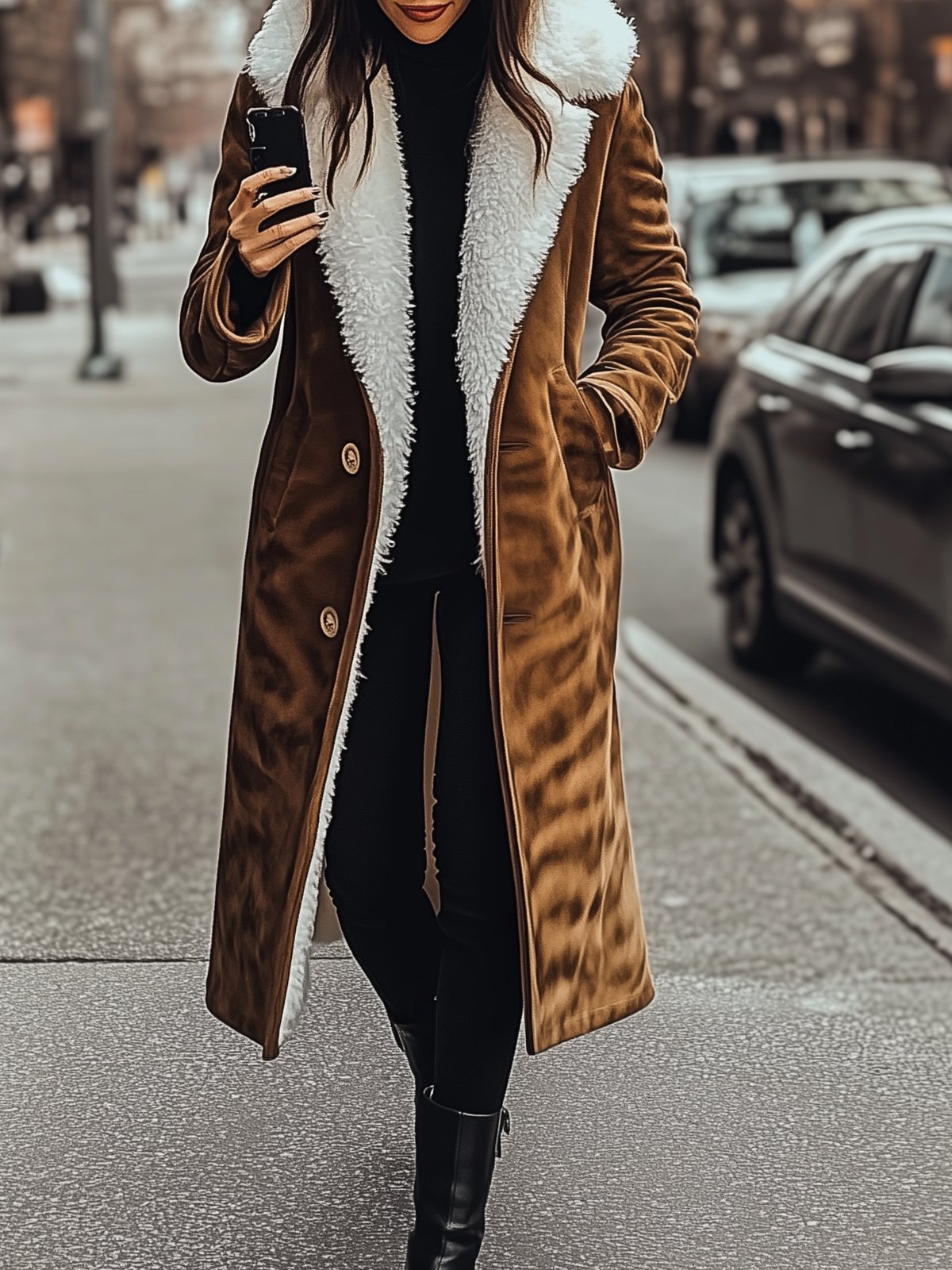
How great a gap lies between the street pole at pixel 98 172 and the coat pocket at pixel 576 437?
53.9ft

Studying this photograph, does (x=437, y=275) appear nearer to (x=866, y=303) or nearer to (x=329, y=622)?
(x=329, y=622)

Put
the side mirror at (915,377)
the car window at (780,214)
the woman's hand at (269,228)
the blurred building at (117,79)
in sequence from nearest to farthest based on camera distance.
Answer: the woman's hand at (269,228)
the side mirror at (915,377)
the car window at (780,214)
the blurred building at (117,79)

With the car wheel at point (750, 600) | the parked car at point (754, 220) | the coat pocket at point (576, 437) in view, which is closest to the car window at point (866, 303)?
the car wheel at point (750, 600)

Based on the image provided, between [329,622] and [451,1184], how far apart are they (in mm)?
757

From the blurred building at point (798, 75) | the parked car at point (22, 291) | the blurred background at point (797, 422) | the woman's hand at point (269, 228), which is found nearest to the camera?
the woman's hand at point (269, 228)

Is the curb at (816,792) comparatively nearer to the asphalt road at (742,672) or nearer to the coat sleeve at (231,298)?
the asphalt road at (742,672)

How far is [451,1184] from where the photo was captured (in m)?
3.07

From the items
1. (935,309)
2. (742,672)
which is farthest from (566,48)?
(742,672)

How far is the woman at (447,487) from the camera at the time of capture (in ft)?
9.66

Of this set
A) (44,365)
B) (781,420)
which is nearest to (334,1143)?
(781,420)

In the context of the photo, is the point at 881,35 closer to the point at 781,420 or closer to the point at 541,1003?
the point at 781,420

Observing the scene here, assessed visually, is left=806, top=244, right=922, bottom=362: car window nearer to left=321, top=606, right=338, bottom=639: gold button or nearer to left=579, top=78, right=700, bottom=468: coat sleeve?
left=579, top=78, right=700, bottom=468: coat sleeve

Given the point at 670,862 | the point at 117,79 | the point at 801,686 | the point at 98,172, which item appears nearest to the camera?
the point at 670,862

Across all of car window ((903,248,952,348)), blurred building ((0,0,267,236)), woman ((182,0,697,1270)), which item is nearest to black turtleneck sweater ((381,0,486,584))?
woman ((182,0,697,1270))
